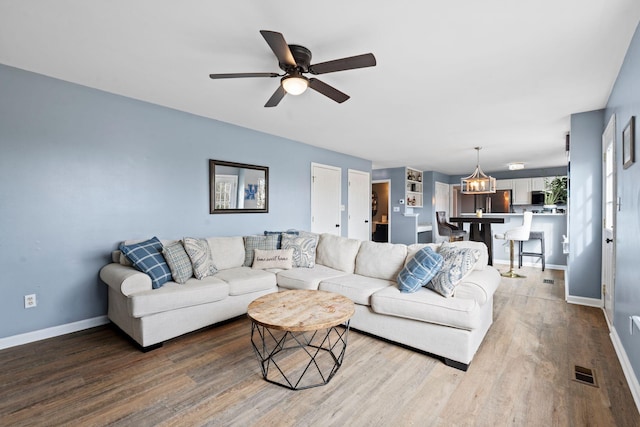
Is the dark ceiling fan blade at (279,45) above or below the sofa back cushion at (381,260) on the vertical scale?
above

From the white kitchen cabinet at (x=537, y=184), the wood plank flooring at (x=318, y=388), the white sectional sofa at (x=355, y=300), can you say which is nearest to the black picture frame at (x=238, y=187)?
the white sectional sofa at (x=355, y=300)

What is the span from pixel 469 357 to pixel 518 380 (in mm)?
320

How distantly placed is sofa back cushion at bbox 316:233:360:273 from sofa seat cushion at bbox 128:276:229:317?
4.27ft

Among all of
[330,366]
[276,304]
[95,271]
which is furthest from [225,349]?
[95,271]

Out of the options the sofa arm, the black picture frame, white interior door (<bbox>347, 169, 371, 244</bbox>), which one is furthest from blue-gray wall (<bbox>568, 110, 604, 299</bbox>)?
the sofa arm

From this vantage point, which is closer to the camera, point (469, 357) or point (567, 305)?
point (469, 357)

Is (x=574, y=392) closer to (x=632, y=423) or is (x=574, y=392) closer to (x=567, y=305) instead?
(x=632, y=423)

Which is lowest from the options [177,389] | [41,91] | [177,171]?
[177,389]

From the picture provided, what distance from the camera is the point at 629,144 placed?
2148mm

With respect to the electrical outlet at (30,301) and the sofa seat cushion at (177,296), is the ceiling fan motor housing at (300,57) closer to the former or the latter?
the sofa seat cushion at (177,296)

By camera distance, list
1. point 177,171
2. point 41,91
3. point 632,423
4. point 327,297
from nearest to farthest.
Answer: point 632,423, point 327,297, point 41,91, point 177,171

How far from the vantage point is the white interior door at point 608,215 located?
2854mm

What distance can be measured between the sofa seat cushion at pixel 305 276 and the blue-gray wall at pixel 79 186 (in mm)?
1272

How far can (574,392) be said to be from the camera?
1972mm
